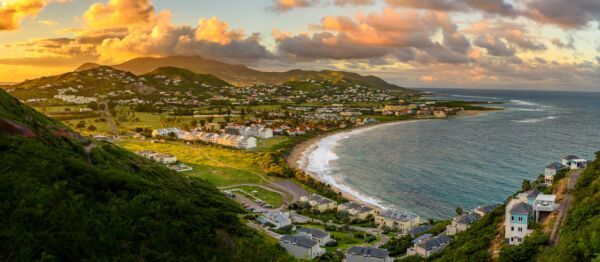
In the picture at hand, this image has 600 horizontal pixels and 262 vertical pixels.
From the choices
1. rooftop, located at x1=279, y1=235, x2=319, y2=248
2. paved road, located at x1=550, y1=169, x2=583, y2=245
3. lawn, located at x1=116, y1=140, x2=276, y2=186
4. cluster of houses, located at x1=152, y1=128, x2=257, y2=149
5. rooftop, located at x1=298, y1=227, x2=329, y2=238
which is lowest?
rooftop, located at x1=298, y1=227, x2=329, y2=238

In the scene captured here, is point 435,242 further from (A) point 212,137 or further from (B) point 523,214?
(A) point 212,137

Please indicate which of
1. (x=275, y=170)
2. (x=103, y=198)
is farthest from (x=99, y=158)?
(x=275, y=170)

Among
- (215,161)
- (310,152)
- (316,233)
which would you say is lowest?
(316,233)

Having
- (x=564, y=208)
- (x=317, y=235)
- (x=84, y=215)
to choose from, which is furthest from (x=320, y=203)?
(x=84, y=215)

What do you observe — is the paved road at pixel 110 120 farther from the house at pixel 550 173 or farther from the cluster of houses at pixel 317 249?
the house at pixel 550 173

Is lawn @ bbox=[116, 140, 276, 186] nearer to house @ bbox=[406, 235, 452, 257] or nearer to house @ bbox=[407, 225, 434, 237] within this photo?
house @ bbox=[407, 225, 434, 237]

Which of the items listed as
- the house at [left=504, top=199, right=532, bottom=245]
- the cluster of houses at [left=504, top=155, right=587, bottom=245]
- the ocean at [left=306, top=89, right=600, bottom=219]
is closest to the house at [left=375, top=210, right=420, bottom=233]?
the ocean at [left=306, top=89, right=600, bottom=219]
